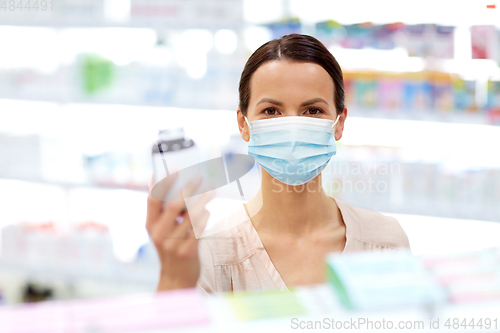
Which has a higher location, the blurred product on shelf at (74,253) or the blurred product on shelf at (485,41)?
Result: the blurred product on shelf at (485,41)

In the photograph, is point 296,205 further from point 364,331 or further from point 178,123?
point 178,123

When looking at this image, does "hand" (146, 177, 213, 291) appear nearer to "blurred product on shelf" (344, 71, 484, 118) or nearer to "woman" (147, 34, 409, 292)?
"woman" (147, 34, 409, 292)

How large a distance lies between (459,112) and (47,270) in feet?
8.19

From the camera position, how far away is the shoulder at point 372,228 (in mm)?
1380

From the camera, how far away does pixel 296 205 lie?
1.37 metres

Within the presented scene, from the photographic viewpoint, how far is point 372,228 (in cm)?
142

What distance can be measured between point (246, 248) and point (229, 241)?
0.05m

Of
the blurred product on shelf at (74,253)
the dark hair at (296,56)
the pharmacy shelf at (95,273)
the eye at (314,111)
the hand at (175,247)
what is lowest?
the pharmacy shelf at (95,273)

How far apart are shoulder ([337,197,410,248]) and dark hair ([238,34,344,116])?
30cm

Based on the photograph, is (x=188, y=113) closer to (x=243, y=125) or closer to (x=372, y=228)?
(x=243, y=125)

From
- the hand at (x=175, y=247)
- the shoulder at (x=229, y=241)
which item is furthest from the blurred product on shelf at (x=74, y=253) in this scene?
the hand at (x=175, y=247)

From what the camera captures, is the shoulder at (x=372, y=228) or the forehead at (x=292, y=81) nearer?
the forehead at (x=292, y=81)

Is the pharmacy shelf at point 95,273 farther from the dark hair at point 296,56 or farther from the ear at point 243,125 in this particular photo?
A: the dark hair at point 296,56

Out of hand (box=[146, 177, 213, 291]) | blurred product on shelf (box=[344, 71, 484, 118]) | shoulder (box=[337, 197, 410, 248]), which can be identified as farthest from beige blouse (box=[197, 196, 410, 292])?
blurred product on shelf (box=[344, 71, 484, 118])
